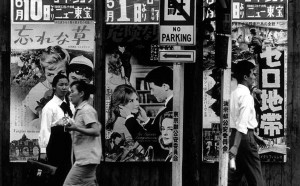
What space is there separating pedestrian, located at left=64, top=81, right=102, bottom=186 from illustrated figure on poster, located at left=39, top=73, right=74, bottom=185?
27 centimetres

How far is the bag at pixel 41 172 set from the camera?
11.1 m

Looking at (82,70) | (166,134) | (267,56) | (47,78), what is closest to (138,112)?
(166,134)

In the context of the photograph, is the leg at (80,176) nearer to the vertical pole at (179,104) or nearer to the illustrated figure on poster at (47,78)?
the vertical pole at (179,104)

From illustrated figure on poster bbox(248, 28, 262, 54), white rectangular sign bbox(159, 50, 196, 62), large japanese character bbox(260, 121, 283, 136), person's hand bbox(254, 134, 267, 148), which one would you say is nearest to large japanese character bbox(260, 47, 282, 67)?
illustrated figure on poster bbox(248, 28, 262, 54)

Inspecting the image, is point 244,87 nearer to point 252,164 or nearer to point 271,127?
point 252,164

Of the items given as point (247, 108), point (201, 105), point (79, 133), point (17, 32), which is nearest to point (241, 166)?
point (247, 108)

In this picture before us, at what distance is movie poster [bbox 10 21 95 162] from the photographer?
1359 cm

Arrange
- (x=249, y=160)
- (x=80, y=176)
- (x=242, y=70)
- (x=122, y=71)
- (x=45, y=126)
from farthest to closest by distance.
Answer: (x=122, y=71) < (x=242, y=70) < (x=249, y=160) < (x=45, y=126) < (x=80, y=176)

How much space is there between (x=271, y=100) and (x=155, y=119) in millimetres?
1871

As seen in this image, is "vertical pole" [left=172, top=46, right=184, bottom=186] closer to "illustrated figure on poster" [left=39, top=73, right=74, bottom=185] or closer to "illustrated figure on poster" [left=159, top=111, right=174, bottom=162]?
"illustrated figure on poster" [left=39, top=73, right=74, bottom=185]

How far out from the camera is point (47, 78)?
45.0 ft

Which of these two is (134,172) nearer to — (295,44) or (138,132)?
(138,132)

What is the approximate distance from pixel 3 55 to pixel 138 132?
8.12 ft

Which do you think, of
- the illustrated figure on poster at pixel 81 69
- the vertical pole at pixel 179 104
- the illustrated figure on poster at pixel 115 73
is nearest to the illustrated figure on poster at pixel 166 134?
the illustrated figure on poster at pixel 115 73
